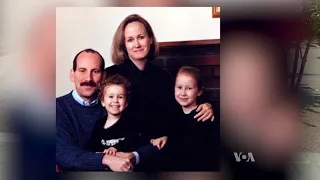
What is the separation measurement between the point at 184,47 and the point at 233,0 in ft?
1.78

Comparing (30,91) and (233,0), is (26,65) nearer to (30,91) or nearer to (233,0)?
(30,91)

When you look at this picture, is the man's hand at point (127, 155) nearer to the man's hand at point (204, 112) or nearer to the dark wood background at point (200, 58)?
the man's hand at point (204, 112)

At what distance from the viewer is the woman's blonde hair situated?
11.9ft

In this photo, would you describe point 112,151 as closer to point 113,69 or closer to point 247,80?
point 113,69

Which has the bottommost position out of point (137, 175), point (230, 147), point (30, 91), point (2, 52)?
point (137, 175)

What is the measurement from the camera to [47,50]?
3.67m

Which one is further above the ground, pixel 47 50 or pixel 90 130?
pixel 47 50

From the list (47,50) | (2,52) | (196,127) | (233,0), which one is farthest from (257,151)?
(2,52)

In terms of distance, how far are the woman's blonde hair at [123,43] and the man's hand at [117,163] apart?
0.80m

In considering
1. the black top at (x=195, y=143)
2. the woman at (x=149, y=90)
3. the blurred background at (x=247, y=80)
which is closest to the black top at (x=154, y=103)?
the woman at (x=149, y=90)

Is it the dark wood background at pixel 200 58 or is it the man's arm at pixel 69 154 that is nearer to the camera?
the dark wood background at pixel 200 58

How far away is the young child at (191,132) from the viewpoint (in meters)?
3.63

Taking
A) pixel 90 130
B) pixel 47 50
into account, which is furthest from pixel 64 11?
pixel 90 130

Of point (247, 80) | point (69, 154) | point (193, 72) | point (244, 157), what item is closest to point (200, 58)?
point (193, 72)
